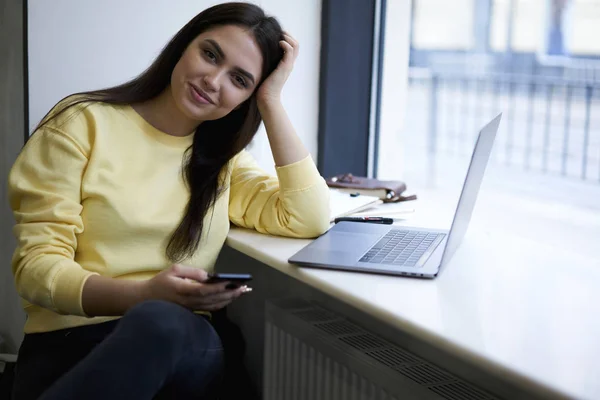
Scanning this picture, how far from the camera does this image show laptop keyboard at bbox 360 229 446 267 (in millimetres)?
1236

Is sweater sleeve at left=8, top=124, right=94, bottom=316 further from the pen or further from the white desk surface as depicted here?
the pen

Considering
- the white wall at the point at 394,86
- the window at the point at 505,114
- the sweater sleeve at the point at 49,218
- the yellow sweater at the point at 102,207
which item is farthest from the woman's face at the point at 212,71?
the white wall at the point at 394,86

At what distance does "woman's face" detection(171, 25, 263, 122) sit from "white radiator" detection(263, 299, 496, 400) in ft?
1.64

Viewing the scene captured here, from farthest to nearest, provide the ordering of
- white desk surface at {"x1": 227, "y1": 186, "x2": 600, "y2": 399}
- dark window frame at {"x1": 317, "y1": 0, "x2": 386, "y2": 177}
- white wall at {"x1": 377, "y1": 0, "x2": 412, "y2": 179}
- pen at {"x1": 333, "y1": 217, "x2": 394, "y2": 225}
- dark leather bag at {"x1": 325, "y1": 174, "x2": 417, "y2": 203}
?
white wall at {"x1": 377, "y1": 0, "x2": 412, "y2": 179}
dark window frame at {"x1": 317, "y1": 0, "x2": 386, "y2": 177}
dark leather bag at {"x1": 325, "y1": 174, "x2": 417, "y2": 203}
pen at {"x1": 333, "y1": 217, "x2": 394, "y2": 225}
white desk surface at {"x1": 227, "y1": 186, "x2": 600, "y2": 399}

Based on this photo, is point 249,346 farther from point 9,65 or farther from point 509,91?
point 509,91

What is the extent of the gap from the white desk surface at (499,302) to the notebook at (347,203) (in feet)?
0.43

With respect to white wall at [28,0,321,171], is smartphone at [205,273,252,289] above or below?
below

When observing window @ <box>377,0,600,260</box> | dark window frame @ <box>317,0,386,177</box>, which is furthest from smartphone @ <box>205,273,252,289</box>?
dark window frame @ <box>317,0,386,177</box>

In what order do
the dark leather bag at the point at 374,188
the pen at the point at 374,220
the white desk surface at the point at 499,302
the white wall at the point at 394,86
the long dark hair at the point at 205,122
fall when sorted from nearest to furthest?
the white desk surface at the point at 499,302 → the long dark hair at the point at 205,122 → the pen at the point at 374,220 → the dark leather bag at the point at 374,188 → the white wall at the point at 394,86

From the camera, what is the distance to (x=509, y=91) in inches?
222

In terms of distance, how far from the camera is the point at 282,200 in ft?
4.75

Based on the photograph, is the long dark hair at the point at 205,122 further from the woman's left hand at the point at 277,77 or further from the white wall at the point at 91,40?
the white wall at the point at 91,40

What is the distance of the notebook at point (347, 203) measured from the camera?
1.61 meters

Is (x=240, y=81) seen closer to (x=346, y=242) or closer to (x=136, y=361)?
(x=346, y=242)
